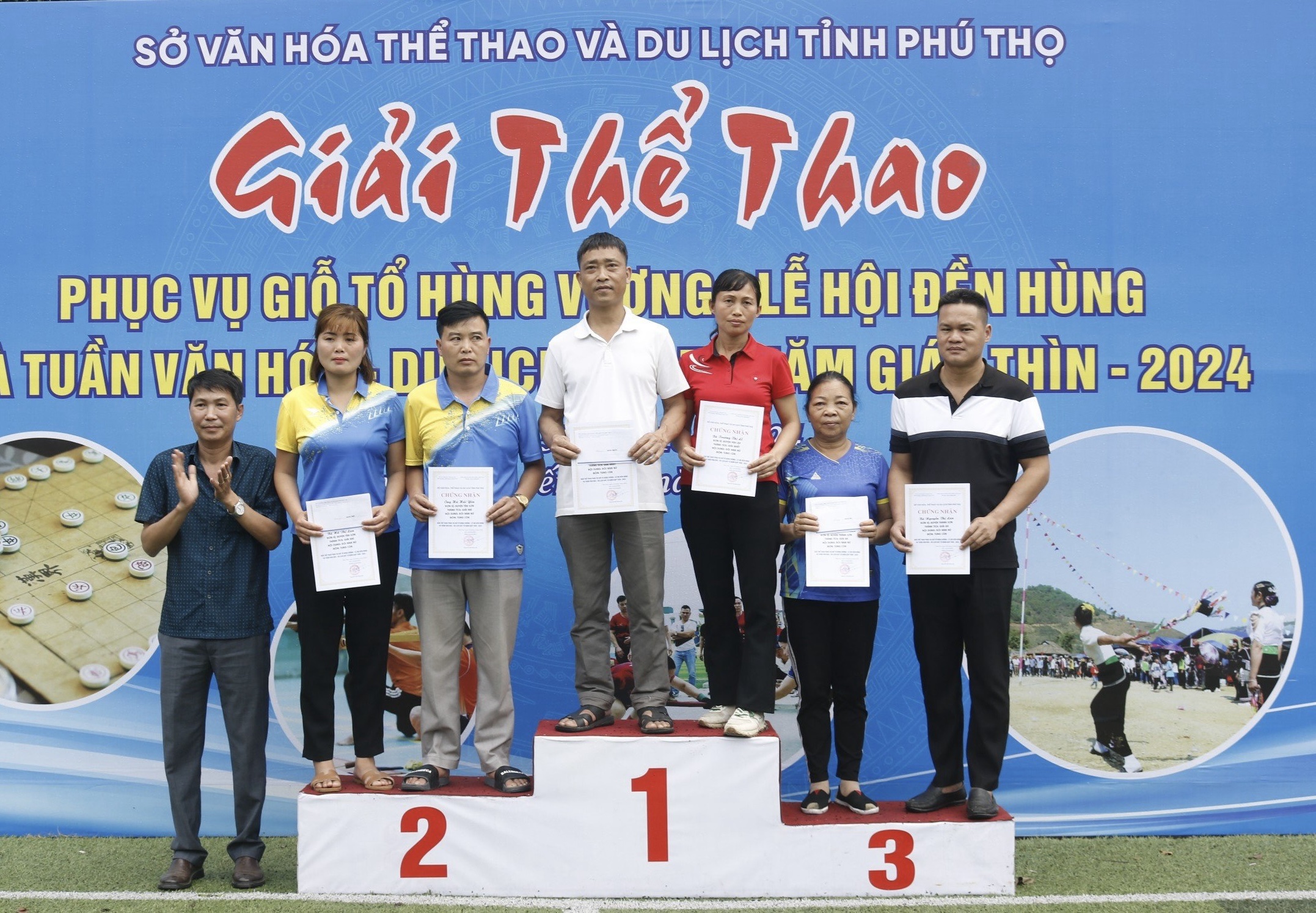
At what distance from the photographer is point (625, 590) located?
138 inches

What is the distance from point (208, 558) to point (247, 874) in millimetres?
1044

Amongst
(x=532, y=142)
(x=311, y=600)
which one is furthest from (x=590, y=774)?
(x=532, y=142)

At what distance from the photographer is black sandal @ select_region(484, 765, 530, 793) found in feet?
11.2

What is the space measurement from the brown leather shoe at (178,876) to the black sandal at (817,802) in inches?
80.4

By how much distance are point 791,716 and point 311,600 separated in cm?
193

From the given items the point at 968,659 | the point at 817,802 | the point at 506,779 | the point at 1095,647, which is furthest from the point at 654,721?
the point at 1095,647

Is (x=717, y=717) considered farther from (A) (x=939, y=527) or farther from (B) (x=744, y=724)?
(A) (x=939, y=527)

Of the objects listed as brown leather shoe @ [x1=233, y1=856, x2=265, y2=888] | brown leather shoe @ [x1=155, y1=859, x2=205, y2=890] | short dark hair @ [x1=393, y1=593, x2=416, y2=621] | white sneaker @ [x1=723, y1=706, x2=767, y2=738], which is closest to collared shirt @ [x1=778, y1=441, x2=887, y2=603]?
white sneaker @ [x1=723, y1=706, x2=767, y2=738]

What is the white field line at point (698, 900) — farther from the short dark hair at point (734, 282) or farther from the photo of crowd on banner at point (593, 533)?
the short dark hair at point (734, 282)

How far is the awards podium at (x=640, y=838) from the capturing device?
3.37 meters

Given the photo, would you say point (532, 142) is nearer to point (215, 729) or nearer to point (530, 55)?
point (530, 55)

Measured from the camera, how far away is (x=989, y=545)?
11.3 feet

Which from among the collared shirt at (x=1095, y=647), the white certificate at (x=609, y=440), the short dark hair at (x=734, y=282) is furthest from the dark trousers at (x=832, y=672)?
the collared shirt at (x=1095, y=647)

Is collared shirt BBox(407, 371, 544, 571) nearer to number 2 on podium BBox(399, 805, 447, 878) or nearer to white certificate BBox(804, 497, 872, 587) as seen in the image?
number 2 on podium BBox(399, 805, 447, 878)
